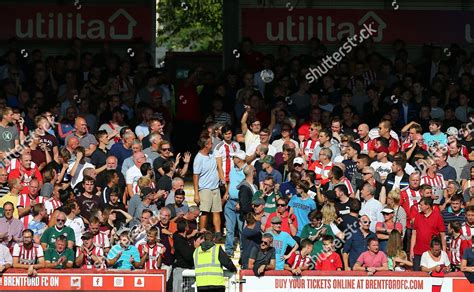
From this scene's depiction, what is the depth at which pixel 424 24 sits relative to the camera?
1115 inches

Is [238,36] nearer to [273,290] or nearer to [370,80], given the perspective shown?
[370,80]

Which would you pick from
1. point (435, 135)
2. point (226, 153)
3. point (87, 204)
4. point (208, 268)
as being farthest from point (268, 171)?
point (435, 135)

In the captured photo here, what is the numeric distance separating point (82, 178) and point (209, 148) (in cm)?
219

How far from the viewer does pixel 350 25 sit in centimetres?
2814

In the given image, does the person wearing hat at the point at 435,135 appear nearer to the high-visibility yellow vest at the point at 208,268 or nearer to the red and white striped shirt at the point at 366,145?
the red and white striped shirt at the point at 366,145

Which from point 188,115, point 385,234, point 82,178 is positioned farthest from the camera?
point 188,115

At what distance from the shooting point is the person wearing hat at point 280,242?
19.4 meters

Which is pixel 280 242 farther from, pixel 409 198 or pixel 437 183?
pixel 437 183

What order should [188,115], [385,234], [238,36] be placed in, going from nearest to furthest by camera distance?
[385,234], [188,115], [238,36]

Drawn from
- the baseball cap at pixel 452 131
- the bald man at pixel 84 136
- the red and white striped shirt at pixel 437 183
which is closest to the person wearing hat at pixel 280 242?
the red and white striped shirt at pixel 437 183

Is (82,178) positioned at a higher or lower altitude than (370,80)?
lower

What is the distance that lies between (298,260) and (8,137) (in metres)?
6.10

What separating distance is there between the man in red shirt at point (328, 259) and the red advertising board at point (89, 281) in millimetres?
2406

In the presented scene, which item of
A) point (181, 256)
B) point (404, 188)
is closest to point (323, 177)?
point (404, 188)
